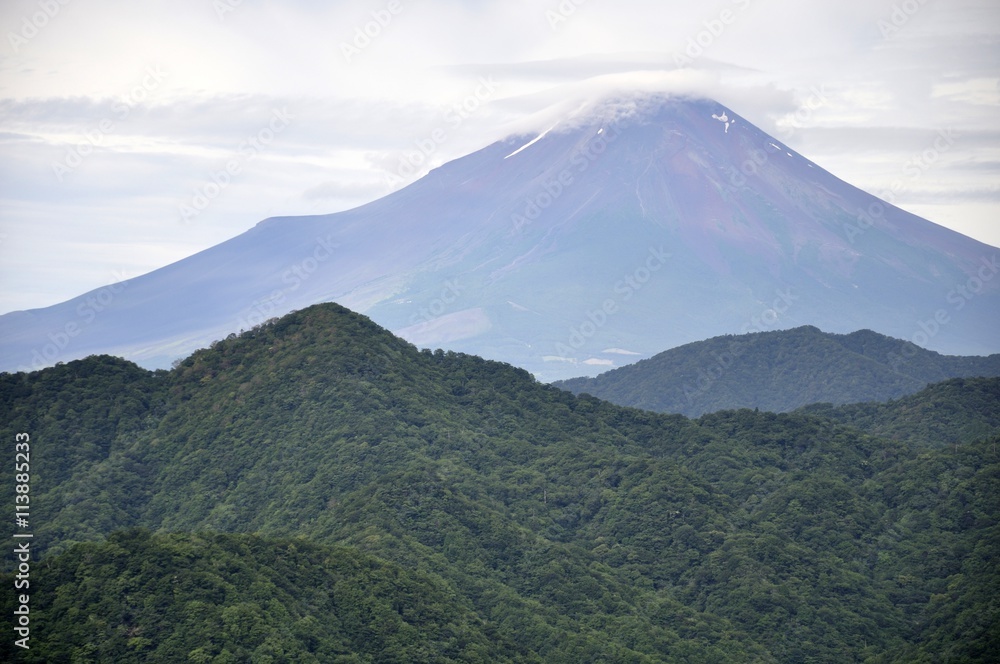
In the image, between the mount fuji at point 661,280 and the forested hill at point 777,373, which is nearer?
the forested hill at point 777,373

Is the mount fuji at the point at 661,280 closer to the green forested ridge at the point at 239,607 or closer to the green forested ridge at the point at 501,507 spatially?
the green forested ridge at the point at 501,507

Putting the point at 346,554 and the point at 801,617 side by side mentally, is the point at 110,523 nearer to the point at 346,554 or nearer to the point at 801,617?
the point at 346,554

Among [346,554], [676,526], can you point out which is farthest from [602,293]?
[346,554]

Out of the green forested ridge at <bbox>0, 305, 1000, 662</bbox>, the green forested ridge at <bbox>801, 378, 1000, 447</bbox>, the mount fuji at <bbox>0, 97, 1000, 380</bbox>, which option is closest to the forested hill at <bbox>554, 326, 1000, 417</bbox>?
the green forested ridge at <bbox>801, 378, 1000, 447</bbox>

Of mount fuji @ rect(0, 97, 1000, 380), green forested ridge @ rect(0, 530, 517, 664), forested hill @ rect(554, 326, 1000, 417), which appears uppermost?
mount fuji @ rect(0, 97, 1000, 380)

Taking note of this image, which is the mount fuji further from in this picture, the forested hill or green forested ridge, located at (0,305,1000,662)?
green forested ridge, located at (0,305,1000,662)

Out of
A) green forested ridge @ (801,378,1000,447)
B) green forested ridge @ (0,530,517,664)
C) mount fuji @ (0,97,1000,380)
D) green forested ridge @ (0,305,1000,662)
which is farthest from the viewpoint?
mount fuji @ (0,97,1000,380)

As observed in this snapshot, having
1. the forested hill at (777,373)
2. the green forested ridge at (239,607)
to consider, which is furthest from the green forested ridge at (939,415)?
the green forested ridge at (239,607)
